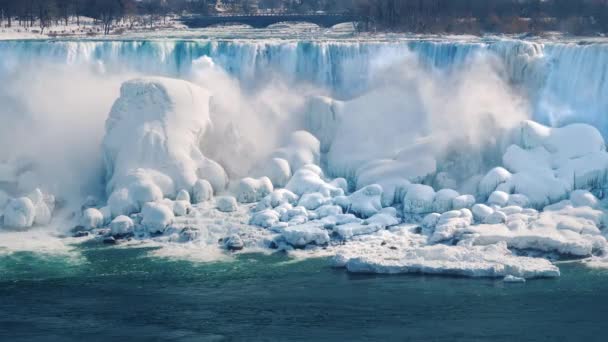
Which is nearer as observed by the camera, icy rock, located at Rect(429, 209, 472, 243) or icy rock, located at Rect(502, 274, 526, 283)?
icy rock, located at Rect(502, 274, 526, 283)

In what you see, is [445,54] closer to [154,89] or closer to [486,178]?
[486,178]

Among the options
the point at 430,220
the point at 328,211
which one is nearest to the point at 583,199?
the point at 430,220

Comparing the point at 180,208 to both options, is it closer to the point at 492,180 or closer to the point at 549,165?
the point at 492,180

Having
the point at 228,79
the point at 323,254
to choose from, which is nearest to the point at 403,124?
the point at 228,79

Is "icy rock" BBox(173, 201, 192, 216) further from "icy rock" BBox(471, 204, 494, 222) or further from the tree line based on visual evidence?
the tree line

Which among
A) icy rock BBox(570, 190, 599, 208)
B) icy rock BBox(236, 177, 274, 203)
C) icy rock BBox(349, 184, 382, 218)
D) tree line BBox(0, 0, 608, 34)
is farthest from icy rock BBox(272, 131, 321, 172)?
tree line BBox(0, 0, 608, 34)

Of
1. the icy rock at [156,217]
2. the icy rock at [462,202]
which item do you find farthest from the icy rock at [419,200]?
the icy rock at [156,217]
